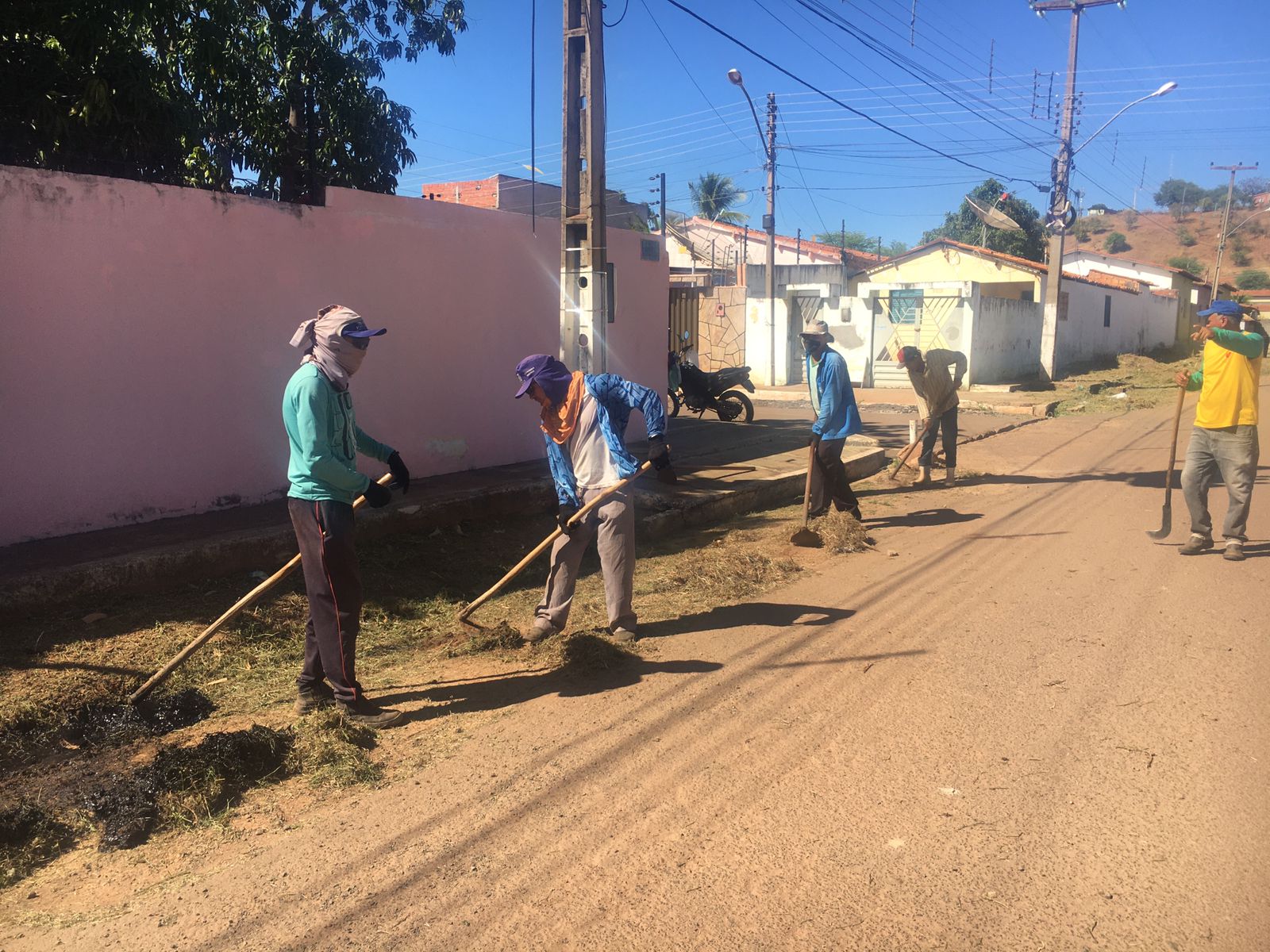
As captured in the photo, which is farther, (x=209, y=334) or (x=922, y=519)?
(x=922, y=519)

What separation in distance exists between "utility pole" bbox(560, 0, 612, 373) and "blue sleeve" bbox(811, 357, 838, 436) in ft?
6.31

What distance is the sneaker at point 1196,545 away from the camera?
7.13 m

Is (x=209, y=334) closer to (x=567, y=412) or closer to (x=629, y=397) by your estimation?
(x=567, y=412)

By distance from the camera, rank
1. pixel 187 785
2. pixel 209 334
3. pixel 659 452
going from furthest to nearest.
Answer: pixel 209 334, pixel 659 452, pixel 187 785

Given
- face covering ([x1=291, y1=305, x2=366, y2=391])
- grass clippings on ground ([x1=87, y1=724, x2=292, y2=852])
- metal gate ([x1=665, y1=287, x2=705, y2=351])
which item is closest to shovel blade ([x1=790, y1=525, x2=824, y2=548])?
face covering ([x1=291, y1=305, x2=366, y2=391])

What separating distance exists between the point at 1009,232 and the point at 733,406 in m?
30.9

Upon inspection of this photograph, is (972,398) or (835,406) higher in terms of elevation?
(835,406)

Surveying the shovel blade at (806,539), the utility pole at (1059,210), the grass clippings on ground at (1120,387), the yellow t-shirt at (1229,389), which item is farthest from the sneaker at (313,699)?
the utility pole at (1059,210)

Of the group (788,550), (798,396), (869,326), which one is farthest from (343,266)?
(869,326)

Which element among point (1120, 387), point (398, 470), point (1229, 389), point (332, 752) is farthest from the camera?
point (1120, 387)

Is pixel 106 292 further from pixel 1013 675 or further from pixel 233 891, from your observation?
pixel 1013 675

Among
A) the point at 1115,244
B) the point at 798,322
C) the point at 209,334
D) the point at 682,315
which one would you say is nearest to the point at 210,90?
the point at 209,334

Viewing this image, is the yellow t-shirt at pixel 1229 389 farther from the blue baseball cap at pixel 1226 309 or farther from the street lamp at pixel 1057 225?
the street lamp at pixel 1057 225

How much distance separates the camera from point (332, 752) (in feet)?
13.1
